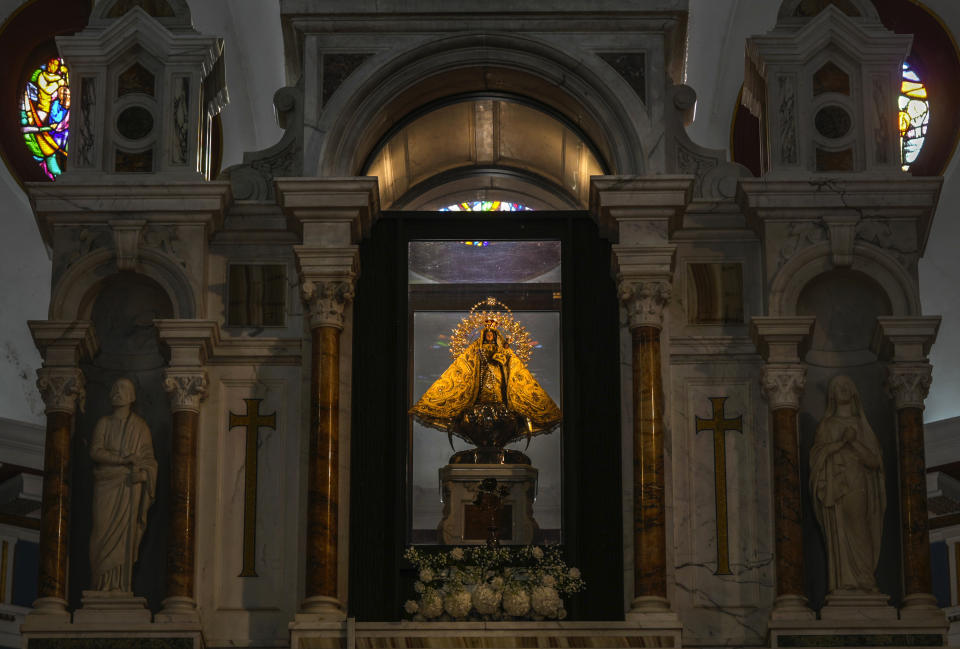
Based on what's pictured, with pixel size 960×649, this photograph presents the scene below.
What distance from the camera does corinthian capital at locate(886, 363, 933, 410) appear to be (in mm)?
19672

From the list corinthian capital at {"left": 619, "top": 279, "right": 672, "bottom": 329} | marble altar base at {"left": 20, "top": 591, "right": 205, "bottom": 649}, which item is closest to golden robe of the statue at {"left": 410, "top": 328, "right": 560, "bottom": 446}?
corinthian capital at {"left": 619, "top": 279, "right": 672, "bottom": 329}

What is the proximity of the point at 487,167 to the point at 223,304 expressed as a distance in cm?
360

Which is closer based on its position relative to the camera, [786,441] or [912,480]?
[912,480]

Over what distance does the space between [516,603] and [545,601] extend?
24 centimetres

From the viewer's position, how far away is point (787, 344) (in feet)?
65.1

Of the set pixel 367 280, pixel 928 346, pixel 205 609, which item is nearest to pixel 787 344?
pixel 928 346

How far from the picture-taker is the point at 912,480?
19.5 m

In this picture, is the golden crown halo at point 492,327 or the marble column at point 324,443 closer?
the marble column at point 324,443

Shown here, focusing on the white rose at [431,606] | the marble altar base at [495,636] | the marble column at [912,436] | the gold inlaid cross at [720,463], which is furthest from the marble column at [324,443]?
the marble column at [912,436]

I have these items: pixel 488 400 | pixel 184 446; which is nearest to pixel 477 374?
pixel 488 400

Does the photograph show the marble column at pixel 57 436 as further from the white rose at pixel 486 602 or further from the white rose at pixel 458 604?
the white rose at pixel 486 602

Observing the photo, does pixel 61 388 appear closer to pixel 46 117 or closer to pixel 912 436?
pixel 912 436

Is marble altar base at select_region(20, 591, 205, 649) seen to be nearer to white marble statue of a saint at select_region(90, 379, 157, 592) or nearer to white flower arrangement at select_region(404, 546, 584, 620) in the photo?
white marble statue of a saint at select_region(90, 379, 157, 592)

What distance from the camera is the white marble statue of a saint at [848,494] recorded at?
1928 cm
